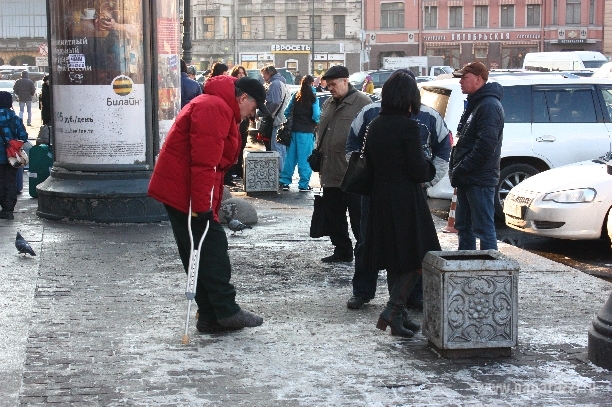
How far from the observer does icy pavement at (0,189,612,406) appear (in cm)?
521

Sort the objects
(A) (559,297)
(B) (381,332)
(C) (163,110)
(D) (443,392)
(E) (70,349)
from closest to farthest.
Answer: (D) (443,392)
(E) (70,349)
(B) (381,332)
(A) (559,297)
(C) (163,110)

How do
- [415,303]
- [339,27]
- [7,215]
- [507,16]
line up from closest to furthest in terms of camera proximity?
[415,303] → [7,215] → [507,16] → [339,27]

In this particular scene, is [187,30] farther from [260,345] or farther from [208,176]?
[260,345]

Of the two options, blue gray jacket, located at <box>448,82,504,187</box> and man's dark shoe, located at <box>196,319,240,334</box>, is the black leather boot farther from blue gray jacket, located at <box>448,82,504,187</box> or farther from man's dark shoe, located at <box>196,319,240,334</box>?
blue gray jacket, located at <box>448,82,504,187</box>

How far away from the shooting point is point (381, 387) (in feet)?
17.5

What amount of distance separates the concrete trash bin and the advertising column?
2.65m

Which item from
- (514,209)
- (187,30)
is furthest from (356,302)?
(187,30)

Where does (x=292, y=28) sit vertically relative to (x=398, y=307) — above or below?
above

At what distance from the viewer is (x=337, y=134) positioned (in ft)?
27.2

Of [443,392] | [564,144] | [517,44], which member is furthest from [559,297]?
[517,44]

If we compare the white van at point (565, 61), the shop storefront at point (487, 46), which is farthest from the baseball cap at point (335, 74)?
the shop storefront at point (487, 46)

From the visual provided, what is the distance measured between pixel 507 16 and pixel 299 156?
194 ft

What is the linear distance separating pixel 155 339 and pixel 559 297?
327 cm

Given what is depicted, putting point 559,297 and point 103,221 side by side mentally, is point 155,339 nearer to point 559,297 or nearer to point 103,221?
point 559,297
